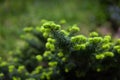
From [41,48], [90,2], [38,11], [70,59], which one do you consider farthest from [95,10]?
[70,59]

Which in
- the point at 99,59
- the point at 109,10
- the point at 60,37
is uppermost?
the point at 109,10

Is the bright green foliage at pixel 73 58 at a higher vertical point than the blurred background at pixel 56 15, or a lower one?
lower

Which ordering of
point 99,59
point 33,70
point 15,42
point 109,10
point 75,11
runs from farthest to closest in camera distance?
point 75,11 < point 109,10 < point 15,42 < point 33,70 < point 99,59

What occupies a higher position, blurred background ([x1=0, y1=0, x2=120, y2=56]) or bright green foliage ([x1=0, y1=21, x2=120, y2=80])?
blurred background ([x1=0, y1=0, x2=120, y2=56])

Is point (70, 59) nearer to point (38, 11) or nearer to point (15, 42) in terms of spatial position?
point (15, 42)

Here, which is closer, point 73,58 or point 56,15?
point 73,58
